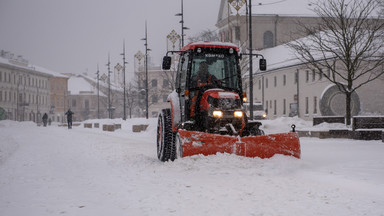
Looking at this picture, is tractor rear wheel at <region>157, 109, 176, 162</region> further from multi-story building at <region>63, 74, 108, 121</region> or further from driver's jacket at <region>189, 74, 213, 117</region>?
multi-story building at <region>63, 74, 108, 121</region>

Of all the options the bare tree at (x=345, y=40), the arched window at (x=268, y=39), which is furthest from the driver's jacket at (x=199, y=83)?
the arched window at (x=268, y=39)

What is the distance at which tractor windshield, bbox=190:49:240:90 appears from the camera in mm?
11594

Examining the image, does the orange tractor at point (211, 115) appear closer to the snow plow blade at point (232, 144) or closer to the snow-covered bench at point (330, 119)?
the snow plow blade at point (232, 144)

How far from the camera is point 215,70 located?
11711 mm

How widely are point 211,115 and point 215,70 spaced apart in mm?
1363

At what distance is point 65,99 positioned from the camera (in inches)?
4213

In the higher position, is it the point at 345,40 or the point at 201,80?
the point at 345,40

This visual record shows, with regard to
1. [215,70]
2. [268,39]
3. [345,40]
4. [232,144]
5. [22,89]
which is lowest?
[232,144]

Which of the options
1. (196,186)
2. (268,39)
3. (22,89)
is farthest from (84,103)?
(196,186)

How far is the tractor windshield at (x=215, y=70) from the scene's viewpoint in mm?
11594

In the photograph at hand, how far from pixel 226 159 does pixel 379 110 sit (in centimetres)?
3677

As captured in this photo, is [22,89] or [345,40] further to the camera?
[22,89]

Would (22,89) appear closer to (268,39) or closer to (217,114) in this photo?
(268,39)

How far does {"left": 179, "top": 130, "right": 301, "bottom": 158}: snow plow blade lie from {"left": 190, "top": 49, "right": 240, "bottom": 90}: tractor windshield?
1729 millimetres
